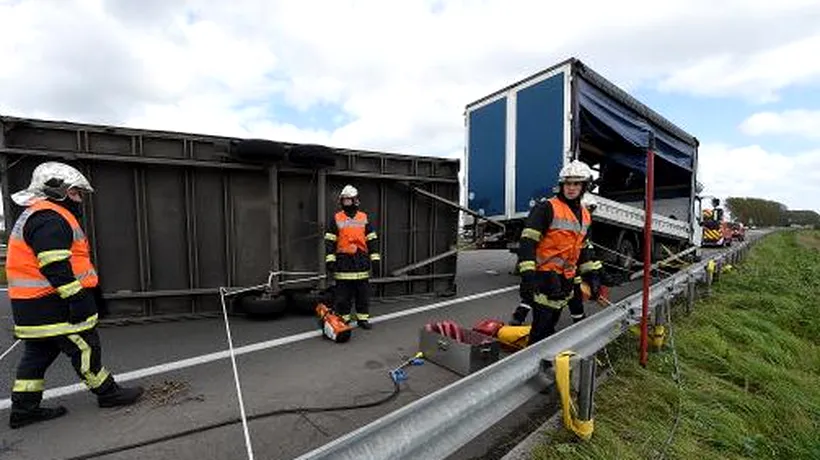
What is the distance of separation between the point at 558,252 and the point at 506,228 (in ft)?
16.5

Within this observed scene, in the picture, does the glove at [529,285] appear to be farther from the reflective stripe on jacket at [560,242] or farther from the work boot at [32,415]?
the work boot at [32,415]

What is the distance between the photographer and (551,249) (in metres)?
3.99

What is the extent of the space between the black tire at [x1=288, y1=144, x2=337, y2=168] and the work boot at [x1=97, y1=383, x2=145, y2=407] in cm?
341

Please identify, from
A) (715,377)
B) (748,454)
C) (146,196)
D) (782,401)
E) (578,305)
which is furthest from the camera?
(146,196)

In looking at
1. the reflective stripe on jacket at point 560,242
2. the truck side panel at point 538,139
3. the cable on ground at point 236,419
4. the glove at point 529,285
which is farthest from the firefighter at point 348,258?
the truck side panel at point 538,139

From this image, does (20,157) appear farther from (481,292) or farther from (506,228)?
(506,228)

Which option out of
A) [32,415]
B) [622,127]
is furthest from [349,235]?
[622,127]

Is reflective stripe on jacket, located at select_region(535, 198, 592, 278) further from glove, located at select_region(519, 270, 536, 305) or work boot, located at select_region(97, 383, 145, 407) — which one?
work boot, located at select_region(97, 383, 145, 407)

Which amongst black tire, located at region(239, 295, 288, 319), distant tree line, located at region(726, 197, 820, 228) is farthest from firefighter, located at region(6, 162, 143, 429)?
distant tree line, located at region(726, 197, 820, 228)

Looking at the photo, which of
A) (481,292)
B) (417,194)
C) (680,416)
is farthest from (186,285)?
(680,416)

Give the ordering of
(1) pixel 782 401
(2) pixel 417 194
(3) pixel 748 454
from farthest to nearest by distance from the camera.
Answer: (2) pixel 417 194 → (1) pixel 782 401 → (3) pixel 748 454

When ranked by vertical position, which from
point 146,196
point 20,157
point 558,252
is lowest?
point 558,252

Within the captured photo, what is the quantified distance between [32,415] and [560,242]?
159 inches

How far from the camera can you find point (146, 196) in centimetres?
548
